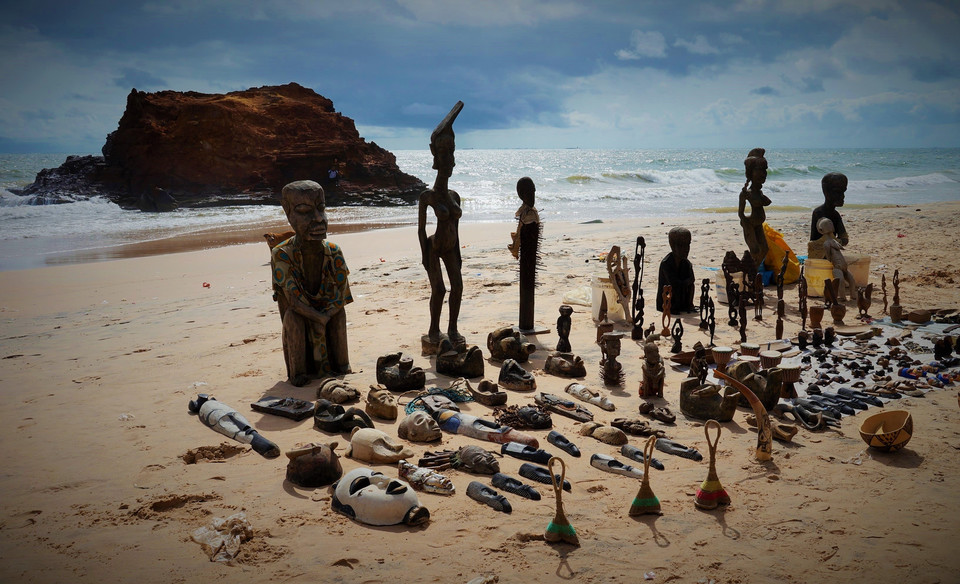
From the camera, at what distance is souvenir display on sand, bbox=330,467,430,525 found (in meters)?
3.38

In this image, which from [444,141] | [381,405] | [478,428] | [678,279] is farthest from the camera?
[678,279]

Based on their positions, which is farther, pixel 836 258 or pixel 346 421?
pixel 836 258

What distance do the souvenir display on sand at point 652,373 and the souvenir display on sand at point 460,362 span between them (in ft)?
5.28

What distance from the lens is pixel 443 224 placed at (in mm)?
6137

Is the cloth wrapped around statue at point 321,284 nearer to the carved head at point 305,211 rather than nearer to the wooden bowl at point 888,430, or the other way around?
the carved head at point 305,211

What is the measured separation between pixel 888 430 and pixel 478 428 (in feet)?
9.71

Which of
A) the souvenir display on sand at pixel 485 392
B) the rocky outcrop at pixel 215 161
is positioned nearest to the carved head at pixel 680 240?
the souvenir display on sand at pixel 485 392

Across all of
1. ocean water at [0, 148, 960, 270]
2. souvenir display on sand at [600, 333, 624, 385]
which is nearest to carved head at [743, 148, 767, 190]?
souvenir display on sand at [600, 333, 624, 385]

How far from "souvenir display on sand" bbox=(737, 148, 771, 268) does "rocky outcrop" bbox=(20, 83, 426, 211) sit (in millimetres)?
26543

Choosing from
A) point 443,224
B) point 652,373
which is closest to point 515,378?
point 652,373

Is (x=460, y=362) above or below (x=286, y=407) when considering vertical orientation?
above

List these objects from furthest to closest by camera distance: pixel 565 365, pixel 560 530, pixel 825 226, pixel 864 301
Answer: pixel 825 226, pixel 864 301, pixel 565 365, pixel 560 530

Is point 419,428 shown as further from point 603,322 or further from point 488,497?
point 603,322

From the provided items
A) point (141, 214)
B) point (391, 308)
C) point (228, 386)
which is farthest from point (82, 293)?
point (141, 214)
